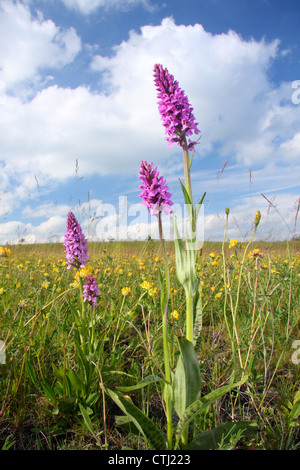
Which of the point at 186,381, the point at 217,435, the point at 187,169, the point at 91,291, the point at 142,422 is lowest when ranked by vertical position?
the point at 217,435

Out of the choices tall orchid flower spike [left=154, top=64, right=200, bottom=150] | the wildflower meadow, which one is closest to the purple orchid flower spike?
the wildflower meadow

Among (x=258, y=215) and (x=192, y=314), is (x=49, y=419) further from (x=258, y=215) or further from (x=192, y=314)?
(x=258, y=215)

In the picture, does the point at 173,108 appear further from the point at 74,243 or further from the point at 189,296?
Answer: the point at 74,243

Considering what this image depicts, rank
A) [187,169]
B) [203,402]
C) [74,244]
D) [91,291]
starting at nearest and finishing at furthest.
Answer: [203,402]
[187,169]
[91,291]
[74,244]

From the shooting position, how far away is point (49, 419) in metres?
1.76

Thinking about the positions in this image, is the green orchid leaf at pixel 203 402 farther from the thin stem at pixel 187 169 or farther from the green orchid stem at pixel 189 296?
the thin stem at pixel 187 169

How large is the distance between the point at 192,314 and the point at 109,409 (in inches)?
35.4

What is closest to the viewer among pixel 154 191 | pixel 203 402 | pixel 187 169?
pixel 203 402

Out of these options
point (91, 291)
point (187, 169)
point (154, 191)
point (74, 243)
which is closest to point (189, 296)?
point (154, 191)

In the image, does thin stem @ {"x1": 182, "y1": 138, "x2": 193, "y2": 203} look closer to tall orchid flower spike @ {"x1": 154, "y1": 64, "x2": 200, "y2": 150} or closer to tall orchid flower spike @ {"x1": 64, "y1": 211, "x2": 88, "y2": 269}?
tall orchid flower spike @ {"x1": 154, "y1": 64, "x2": 200, "y2": 150}

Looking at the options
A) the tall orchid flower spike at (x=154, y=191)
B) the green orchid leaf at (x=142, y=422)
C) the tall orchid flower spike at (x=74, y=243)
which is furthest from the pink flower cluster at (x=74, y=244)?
the green orchid leaf at (x=142, y=422)

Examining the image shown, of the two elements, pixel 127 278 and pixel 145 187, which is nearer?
pixel 145 187

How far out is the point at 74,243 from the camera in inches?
98.3
